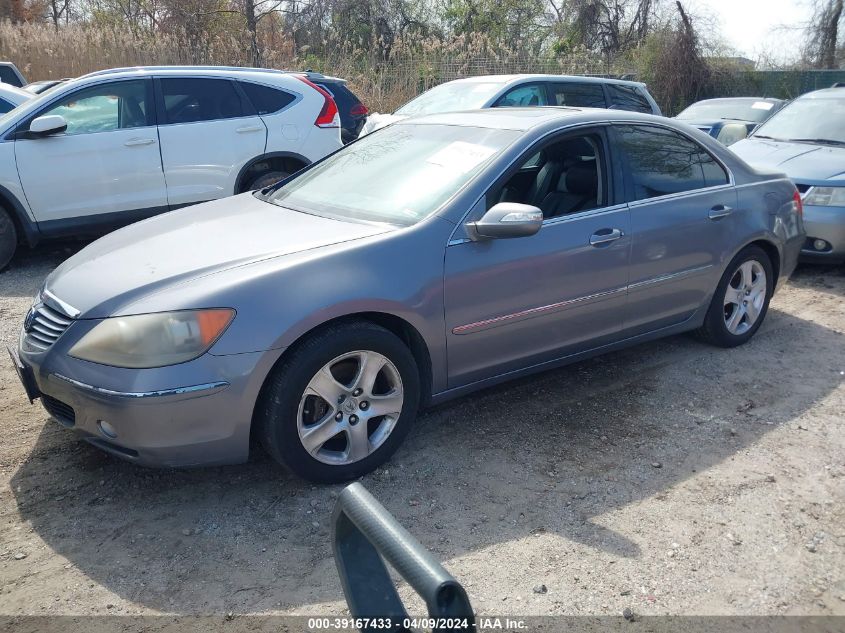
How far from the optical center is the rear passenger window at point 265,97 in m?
7.54

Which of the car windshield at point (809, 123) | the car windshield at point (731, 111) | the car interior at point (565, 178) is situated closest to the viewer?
the car interior at point (565, 178)

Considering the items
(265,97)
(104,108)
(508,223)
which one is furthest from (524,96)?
(508,223)

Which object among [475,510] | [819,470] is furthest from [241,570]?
[819,470]

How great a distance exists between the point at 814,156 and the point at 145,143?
6.24m

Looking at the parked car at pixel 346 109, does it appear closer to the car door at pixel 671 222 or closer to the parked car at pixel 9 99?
the parked car at pixel 9 99

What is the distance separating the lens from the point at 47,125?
6.56 metres

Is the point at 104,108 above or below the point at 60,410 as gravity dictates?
above

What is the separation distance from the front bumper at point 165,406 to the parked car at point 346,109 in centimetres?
732

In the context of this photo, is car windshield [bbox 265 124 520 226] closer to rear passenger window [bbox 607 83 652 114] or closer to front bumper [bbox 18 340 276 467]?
front bumper [bbox 18 340 276 467]

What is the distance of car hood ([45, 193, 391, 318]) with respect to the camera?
3.22 m

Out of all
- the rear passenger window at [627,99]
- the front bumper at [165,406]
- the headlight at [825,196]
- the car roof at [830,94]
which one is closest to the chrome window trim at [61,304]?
the front bumper at [165,406]

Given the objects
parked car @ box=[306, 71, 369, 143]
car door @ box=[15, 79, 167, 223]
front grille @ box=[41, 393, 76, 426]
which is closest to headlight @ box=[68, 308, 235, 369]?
→ front grille @ box=[41, 393, 76, 426]

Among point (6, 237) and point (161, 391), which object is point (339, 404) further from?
point (6, 237)

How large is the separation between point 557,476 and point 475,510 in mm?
488
